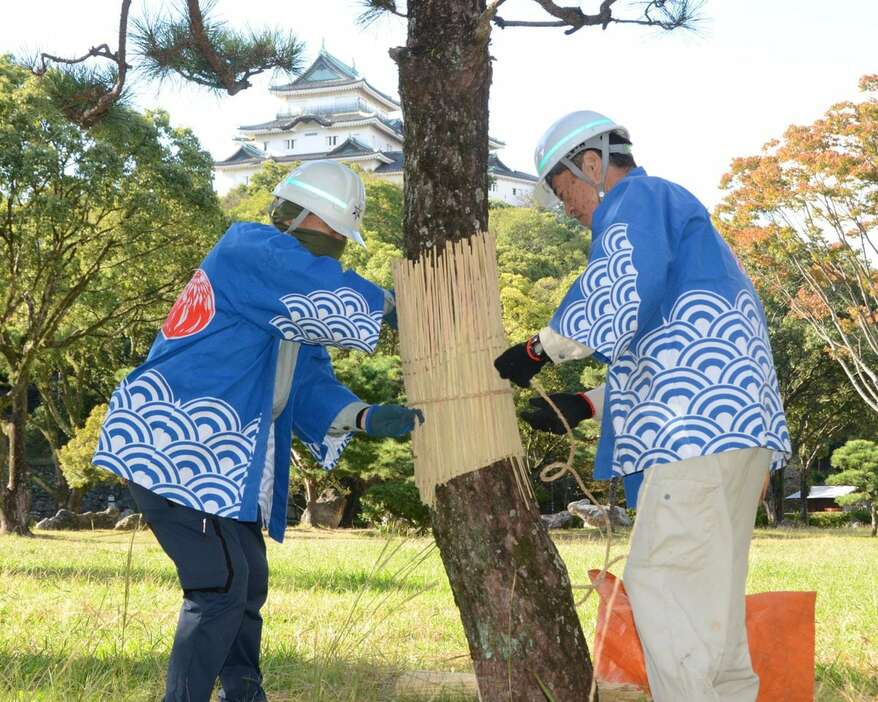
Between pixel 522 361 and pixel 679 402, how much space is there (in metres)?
0.41

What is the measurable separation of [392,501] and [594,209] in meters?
15.3

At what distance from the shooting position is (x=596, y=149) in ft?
8.59

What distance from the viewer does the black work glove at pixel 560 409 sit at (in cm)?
275

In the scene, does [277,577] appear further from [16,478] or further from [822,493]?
[822,493]

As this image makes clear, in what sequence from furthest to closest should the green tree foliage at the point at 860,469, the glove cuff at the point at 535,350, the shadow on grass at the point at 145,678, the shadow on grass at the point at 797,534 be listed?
the green tree foliage at the point at 860,469 → the shadow on grass at the point at 797,534 → the shadow on grass at the point at 145,678 → the glove cuff at the point at 535,350

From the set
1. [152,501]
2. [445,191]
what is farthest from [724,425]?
[152,501]

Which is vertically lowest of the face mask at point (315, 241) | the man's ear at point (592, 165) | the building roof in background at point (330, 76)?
the face mask at point (315, 241)

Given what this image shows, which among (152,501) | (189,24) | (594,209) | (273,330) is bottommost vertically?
(152,501)

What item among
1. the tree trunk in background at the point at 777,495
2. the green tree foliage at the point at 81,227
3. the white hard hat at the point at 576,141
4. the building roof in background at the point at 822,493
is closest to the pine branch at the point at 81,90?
the white hard hat at the point at 576,141

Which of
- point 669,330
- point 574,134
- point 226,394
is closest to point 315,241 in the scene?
point 226,394

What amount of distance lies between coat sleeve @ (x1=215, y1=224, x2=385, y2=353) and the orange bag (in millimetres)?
1004

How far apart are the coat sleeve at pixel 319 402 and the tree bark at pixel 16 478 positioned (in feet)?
44.7

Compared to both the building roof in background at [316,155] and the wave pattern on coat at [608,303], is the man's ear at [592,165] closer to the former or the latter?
the wave pattern on coat at [608,303]

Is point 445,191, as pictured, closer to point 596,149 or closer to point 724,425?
point 596,149
